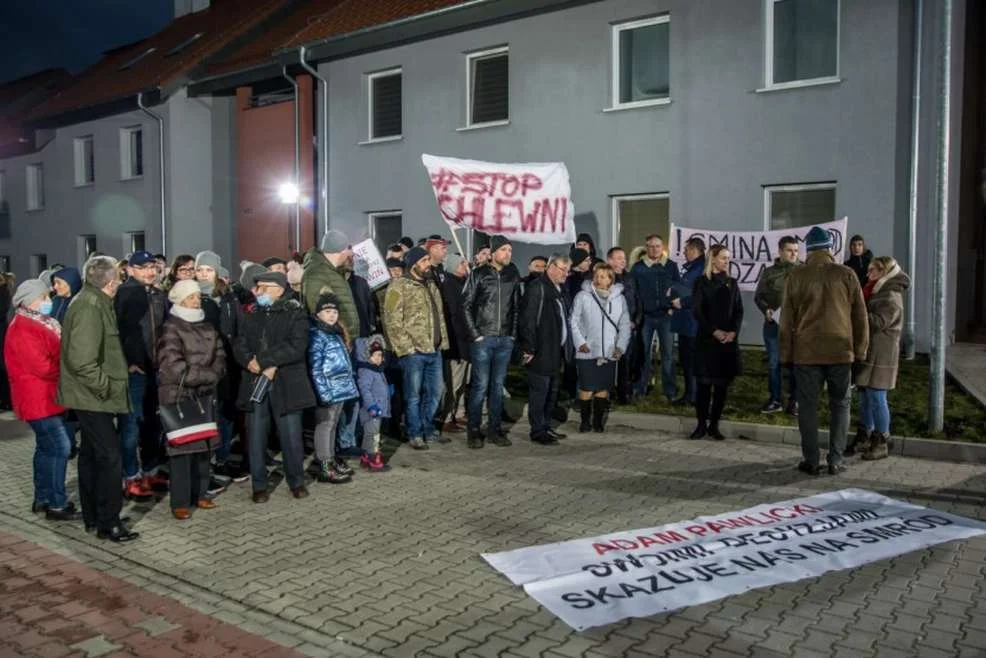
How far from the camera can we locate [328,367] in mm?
7469

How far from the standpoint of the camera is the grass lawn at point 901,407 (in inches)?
361

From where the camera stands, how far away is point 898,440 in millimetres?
8734

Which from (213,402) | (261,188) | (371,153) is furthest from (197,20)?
(213,402)

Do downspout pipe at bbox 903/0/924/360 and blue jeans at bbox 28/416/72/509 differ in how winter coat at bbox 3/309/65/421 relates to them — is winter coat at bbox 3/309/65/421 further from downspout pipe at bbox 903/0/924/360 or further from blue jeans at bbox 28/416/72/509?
downspout pipe at bbox 903/0/924/360

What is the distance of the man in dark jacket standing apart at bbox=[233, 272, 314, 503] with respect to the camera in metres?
7.10

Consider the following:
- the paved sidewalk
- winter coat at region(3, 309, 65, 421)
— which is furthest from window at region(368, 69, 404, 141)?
winter coat at region(3, 309, 65, 421)

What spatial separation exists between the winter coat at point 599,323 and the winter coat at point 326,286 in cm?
264

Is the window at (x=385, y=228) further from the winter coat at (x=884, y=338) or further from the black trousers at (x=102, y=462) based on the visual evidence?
the black trousers at (x=102, y=462)

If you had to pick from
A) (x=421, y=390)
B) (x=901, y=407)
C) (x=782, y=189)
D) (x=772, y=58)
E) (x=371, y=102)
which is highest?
(x=371, y=102)

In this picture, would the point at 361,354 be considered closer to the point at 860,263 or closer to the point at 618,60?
the point at 860,263

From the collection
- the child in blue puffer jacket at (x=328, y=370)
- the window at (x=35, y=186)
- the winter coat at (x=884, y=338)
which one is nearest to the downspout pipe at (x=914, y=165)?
the winter coat at (x=884, y=338)

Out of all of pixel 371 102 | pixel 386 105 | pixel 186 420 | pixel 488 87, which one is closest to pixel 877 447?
pixel 186 420

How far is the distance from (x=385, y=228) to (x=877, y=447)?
1442 centimetres

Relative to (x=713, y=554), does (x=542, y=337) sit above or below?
above
